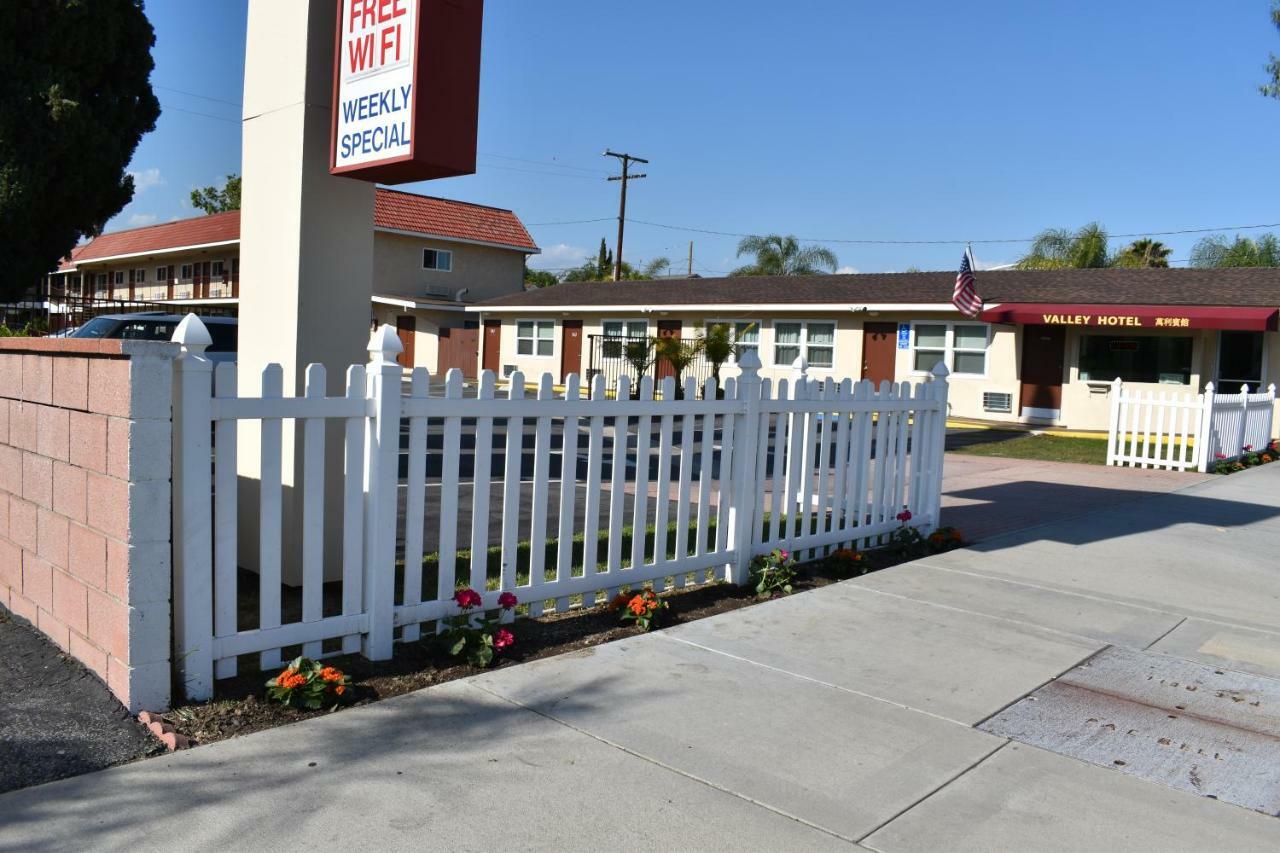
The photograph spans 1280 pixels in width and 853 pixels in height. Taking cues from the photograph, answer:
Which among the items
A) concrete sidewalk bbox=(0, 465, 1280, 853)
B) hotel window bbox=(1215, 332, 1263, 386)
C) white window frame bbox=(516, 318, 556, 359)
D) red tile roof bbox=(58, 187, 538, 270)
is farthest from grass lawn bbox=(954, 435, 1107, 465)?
red tile roof bbox=(58, 187, 538, 270)

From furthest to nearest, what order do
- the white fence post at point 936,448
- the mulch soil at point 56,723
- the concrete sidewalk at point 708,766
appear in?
the white fence post at point 936,448 → the mulch soil at point 56,723 → the concrete sidewalk at point 708,766

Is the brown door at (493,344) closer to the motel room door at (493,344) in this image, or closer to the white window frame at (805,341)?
the motel room door at (493,344)

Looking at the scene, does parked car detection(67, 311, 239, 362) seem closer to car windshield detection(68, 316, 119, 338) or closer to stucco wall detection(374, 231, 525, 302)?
car windshield detection(68, 316, 119, 338)

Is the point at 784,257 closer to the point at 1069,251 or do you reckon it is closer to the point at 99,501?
the point at 1069,251

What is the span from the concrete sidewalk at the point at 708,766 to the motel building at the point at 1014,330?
1441cm

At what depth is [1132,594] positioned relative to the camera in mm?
6781

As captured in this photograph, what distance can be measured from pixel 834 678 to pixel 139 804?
2957 mm

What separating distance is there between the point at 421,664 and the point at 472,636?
27 cm

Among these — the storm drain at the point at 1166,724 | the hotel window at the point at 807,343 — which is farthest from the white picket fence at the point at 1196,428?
Answer: the storm drain at the point at 1166,724

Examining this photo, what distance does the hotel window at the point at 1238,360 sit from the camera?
21766 mm

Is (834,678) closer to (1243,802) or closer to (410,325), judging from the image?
(1243,802)

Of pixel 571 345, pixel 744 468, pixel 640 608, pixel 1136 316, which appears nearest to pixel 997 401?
pixel 1136 316

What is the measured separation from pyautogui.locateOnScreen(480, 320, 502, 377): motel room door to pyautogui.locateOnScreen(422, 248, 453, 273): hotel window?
4310 millimetres

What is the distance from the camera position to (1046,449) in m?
17.9
